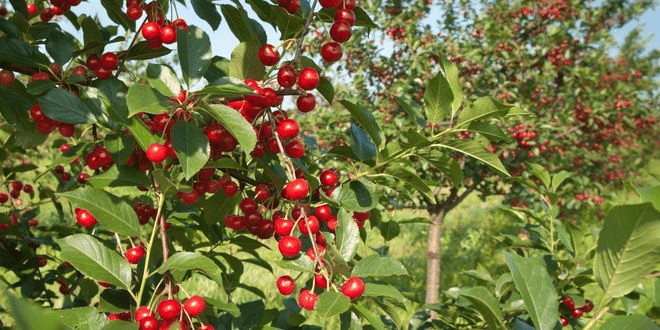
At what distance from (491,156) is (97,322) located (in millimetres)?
861

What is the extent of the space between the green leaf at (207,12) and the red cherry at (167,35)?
0.20 meters

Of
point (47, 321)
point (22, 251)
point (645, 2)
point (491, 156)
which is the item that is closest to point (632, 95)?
point (645, 2)

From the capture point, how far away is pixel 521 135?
420 centimetres

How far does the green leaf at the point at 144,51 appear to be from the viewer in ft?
4.31

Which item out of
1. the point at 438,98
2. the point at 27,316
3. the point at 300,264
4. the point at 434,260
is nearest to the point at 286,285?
the point at 300,264

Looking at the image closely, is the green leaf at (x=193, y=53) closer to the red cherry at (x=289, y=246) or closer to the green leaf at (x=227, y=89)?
the green leaf at (x=227, y=89)

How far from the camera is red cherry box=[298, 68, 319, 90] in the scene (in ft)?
3.53

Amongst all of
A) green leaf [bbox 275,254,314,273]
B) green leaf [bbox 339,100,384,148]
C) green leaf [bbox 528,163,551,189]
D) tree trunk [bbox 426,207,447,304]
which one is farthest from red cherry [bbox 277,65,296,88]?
tree trunk [bbox 426,207,447,304]

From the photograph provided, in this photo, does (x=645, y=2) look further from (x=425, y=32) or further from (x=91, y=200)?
(x=91, y=200)

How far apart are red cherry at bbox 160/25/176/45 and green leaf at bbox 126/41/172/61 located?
0.11m

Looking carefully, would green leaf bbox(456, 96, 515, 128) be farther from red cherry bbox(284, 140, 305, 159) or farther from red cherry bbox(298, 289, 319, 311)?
red cherry bbox(298, 289, 319, 311)

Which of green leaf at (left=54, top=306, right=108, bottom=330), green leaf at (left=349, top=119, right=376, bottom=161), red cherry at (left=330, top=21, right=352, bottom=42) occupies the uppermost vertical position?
red cherry at (left=330, top=21, right=352, bottom=42)

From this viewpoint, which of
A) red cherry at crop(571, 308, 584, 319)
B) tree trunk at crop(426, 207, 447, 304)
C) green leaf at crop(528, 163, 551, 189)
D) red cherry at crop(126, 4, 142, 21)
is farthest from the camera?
tree trunk at crop(426, 207, 447, 304)

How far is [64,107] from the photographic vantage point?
108cm
